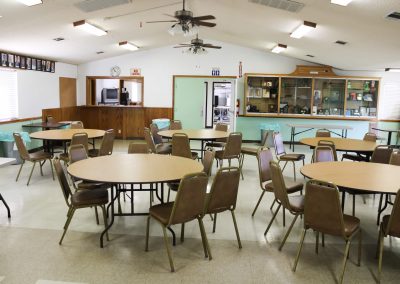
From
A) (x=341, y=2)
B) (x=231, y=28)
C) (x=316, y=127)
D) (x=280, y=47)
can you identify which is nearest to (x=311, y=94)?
(x=316, y=127)

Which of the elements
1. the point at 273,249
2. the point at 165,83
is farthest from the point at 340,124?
the point at 273,249

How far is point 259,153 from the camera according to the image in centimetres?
404

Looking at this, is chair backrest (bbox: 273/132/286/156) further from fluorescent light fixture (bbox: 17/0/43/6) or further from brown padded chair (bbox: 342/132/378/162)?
fluorescent light fixture (bbox: 17/0/43/6)

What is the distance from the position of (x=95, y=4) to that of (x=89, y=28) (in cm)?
156

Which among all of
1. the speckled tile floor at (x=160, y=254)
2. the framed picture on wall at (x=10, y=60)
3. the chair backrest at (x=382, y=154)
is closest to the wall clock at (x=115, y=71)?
the framed picture on wall at (x=10, y=60)

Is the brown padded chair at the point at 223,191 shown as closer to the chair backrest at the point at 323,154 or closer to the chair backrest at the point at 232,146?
the chair backrest at the point at 323,154

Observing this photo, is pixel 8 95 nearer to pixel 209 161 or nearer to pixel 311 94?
pixel 209 161

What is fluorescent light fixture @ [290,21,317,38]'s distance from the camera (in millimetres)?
5698

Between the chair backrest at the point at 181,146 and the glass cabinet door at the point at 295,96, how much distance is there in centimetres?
563

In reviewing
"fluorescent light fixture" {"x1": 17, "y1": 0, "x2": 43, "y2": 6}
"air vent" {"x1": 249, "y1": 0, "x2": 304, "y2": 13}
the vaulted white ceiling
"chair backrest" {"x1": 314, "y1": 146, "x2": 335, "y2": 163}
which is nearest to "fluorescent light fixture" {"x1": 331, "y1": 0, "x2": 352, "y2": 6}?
the vaulted white ceiling

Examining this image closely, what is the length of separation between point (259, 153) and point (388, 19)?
2.57 metres

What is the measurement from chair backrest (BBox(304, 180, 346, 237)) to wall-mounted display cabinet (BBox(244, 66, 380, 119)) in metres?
7.54

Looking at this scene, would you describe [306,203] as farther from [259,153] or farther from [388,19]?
[388,19]

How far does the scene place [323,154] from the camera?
15.1 ft
